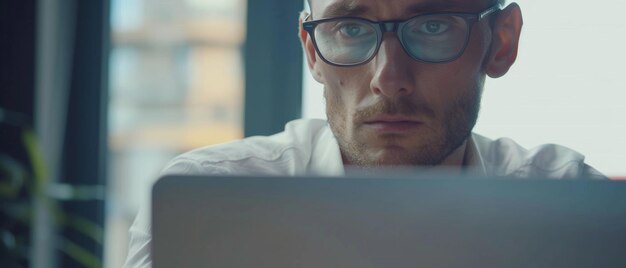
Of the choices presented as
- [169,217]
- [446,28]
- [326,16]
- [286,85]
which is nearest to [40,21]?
[286,85]

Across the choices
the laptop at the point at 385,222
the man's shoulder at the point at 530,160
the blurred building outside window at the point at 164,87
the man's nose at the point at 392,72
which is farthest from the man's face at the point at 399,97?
the blurred building outside window at the point at 164,87

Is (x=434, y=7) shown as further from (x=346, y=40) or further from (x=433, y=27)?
(x=346, y=40)

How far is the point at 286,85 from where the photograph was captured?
2096mm

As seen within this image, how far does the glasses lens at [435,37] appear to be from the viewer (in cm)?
106

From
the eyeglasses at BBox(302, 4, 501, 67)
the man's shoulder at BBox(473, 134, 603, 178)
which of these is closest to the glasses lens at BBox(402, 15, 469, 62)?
the eyeglasses at BBox(302, 4, 501, 67)

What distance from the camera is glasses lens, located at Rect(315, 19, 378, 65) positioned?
3.51ft

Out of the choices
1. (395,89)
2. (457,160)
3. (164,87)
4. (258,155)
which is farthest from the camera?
(164,87)

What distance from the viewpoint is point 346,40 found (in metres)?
1.10

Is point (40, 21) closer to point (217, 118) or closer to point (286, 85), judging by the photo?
point (217, 118)

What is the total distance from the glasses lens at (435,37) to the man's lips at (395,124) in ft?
0.32

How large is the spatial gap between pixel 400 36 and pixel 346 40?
93 mm

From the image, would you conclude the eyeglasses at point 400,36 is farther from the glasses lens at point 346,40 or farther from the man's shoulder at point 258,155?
the man's shoulder at point 258,155

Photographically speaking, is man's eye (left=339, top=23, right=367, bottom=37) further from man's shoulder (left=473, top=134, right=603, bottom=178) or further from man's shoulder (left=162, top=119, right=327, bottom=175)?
man's shoulder (left=473, top=134, right=603, bottom=178)

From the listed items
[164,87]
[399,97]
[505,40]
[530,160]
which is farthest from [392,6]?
[164,87]
